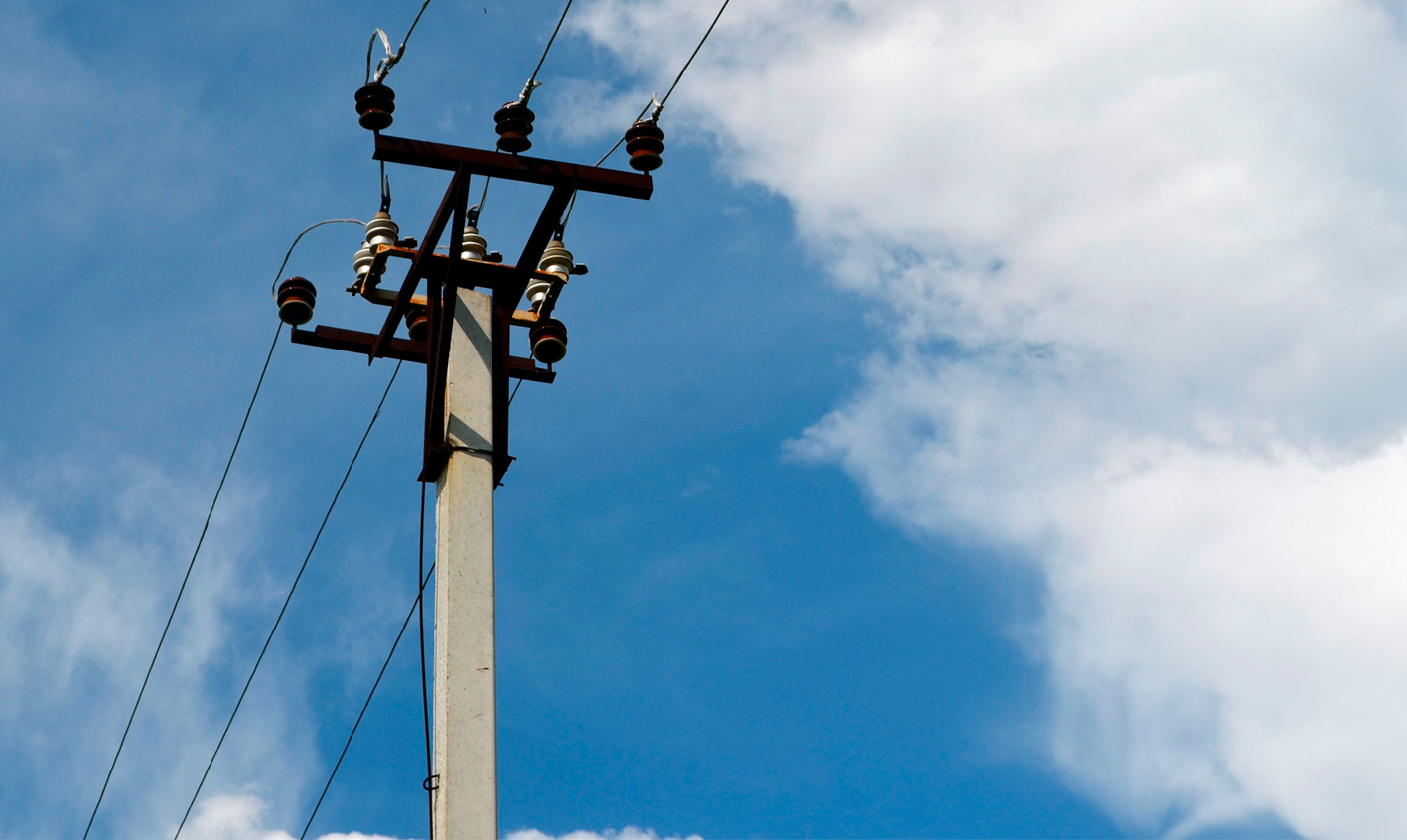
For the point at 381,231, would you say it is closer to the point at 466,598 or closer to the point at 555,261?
the point at 555,261

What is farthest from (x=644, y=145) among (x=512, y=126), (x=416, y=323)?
(x=416, y=323)

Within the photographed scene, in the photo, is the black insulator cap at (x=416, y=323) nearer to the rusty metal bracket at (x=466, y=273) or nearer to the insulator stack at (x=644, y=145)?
the rusty metal bracket at (x=466, y=273)

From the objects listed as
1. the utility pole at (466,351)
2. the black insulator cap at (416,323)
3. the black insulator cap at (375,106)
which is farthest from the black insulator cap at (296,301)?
the black insulator cap at (375,106)

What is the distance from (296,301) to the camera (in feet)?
37.0

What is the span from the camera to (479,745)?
29.3 feet

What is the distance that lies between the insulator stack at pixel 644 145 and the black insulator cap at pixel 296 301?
7.40ft

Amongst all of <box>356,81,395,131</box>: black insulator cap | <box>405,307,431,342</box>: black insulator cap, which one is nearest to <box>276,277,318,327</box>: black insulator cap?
<box>405,307,431,342</box>: black insulator cap

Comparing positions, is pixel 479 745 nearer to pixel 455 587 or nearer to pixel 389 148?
pixel 455 587

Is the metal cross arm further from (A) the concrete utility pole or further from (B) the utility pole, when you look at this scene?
(A) the concrete utility pole

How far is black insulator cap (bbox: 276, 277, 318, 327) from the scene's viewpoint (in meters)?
11.3

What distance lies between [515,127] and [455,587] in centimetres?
275

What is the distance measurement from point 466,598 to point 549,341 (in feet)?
7.26

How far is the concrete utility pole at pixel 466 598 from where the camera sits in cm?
879

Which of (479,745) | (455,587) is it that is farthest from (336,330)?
(479,745)
